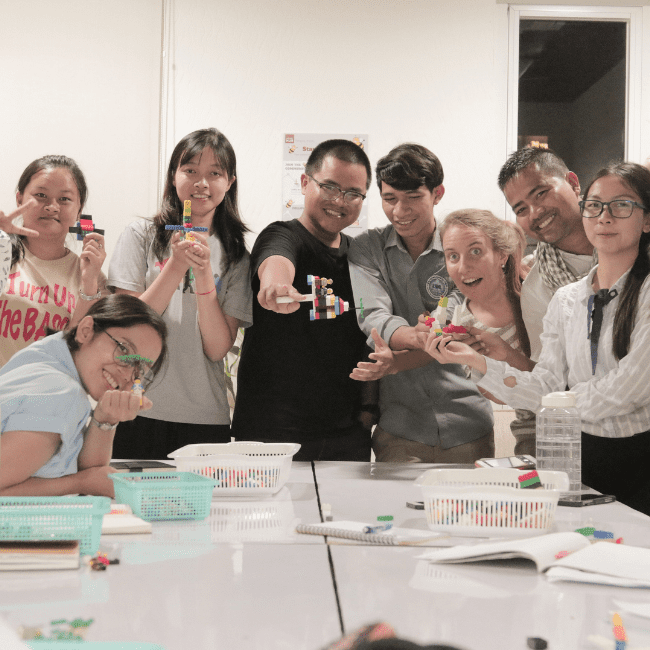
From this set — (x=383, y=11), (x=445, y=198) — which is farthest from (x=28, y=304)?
(x=383, y=11)

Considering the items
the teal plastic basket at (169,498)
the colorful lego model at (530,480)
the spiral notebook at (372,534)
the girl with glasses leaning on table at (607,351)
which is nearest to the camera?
the spiral notebook at (372,534)

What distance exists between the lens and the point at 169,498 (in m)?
1.42

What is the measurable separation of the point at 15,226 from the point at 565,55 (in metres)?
2.95

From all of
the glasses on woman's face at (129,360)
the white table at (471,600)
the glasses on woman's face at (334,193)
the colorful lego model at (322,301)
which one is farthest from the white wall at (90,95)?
the white table at (471,600)

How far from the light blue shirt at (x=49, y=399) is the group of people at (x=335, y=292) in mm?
518

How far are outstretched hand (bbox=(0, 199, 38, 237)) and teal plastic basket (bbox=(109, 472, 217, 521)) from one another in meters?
1.11

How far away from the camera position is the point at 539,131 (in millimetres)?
3691

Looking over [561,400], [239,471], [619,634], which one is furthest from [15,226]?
[619,634]

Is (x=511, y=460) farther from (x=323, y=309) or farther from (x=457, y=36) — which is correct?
(x=457, y=36)

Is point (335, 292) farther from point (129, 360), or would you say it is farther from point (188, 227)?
point (129, 360)

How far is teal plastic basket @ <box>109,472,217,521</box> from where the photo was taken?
1413mm

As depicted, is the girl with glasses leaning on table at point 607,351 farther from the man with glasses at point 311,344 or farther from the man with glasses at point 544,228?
the man with glasses at point 311,344

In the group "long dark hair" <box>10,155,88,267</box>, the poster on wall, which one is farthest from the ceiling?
"long dark hair" <box>10,155,88,267</box>

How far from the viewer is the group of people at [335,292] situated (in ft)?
7.82
